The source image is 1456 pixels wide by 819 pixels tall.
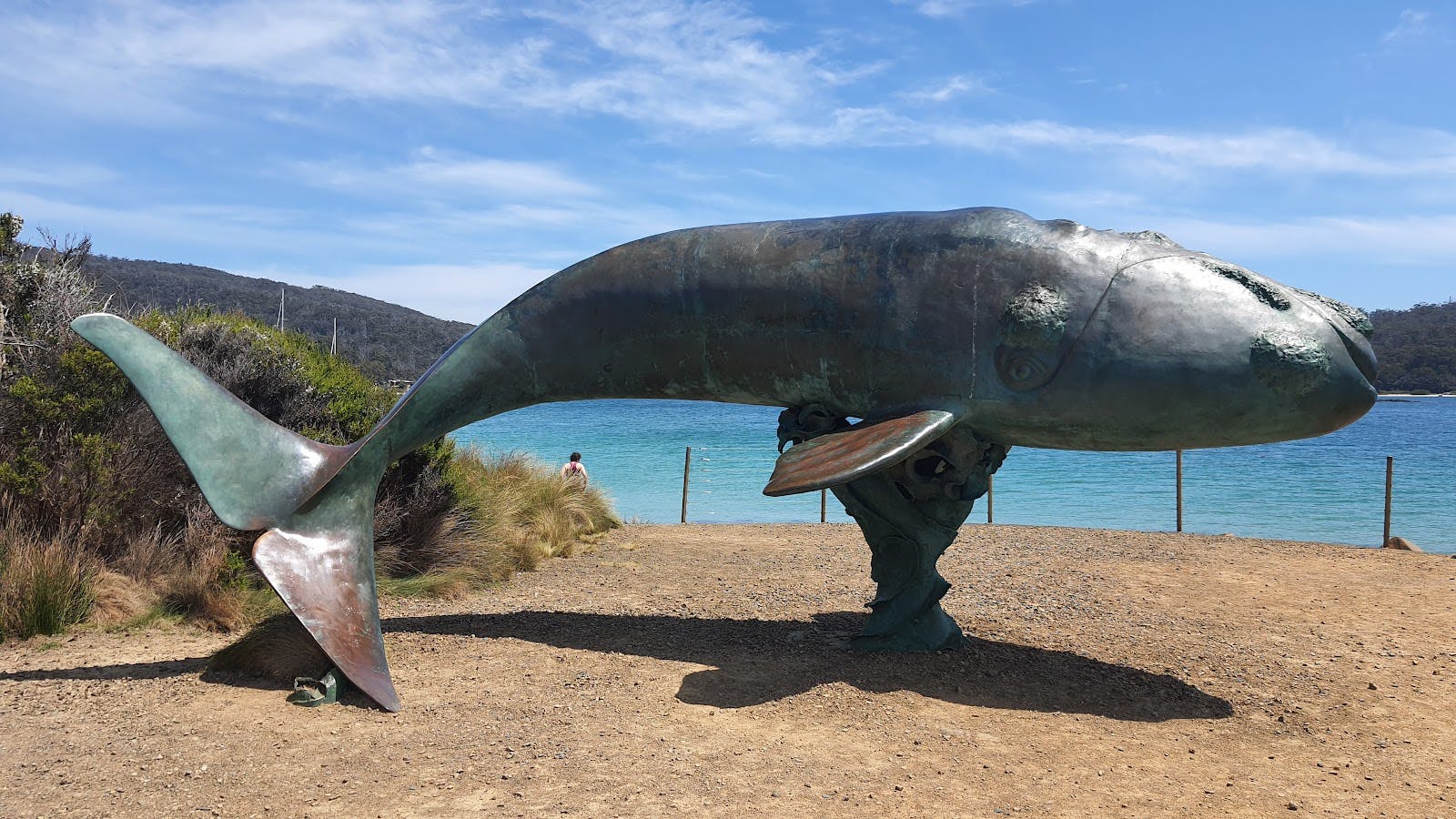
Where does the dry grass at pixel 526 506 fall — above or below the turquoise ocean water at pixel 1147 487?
above

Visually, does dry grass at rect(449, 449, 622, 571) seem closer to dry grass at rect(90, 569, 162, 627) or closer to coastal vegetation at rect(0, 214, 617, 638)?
coastal vegetation at rect(0, 214, 617, 638)

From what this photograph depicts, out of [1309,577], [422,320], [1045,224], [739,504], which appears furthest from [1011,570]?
[422,320]

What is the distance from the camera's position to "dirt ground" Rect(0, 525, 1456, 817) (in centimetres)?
418

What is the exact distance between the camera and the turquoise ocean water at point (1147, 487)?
22062mm

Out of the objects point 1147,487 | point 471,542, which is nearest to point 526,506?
point 471,542

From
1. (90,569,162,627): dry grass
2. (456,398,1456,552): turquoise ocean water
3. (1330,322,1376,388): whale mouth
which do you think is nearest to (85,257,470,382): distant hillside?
(456,398,1456,552): turquoise ocean water

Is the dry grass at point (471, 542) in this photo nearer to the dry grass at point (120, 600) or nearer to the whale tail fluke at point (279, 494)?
the whale tail fluke at point (279, 494)

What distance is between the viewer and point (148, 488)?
830cm

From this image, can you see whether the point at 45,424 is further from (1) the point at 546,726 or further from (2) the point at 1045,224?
(2) the point at 1045,224

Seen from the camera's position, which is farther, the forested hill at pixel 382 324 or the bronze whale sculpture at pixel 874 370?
the forested hill at pixel 382 324

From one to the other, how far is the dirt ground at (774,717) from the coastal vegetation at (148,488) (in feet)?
1.45

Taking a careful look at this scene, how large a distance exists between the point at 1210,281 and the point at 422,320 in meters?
72.3

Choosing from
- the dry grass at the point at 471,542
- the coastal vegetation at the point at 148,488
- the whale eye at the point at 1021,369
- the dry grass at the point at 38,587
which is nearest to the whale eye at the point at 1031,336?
the whale eye at the point at 1021,369

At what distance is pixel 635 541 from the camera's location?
12.4 meters
